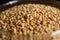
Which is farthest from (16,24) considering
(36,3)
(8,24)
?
(36,3)

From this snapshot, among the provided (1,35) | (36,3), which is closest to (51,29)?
(1,35)

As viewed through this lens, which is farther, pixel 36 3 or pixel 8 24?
pixel 36 3

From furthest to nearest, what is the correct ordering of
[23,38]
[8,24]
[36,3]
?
[36,3]
[8,24]
[23,38]

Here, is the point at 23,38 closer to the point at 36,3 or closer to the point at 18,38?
the point at 18,38

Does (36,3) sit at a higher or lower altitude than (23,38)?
higher

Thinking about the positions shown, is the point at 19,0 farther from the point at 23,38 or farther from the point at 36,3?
the point at 23,38

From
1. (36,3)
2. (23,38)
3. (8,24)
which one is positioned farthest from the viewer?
(36,3)
